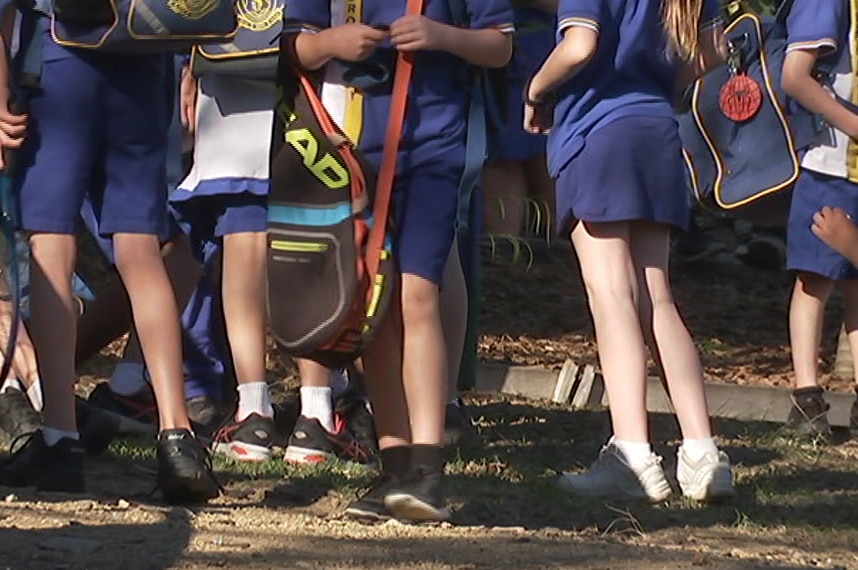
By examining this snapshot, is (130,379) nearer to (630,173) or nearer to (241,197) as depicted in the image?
(241,197)

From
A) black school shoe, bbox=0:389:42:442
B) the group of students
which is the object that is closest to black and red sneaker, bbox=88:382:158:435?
the group of students

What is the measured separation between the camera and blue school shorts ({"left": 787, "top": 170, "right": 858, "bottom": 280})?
7.70 metres

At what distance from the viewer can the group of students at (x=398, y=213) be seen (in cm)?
537

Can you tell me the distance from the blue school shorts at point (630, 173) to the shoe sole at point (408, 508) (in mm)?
1210

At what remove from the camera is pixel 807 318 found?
312 inches

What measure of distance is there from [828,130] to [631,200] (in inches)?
76.6

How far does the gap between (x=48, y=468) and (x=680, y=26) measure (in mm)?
2222

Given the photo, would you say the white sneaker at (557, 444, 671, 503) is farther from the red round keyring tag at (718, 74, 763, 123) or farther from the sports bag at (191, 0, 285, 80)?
the red round keyring tag at (718, 74, 763, 123)

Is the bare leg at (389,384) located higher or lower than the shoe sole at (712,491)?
higher

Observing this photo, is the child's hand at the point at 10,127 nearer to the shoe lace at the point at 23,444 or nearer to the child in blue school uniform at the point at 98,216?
the child in blue school uniform at the point at 98,216

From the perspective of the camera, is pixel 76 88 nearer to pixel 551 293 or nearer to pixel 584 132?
pixel 584 132

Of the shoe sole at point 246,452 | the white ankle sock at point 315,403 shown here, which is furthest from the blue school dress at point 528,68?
the shoe sole at point 246,452

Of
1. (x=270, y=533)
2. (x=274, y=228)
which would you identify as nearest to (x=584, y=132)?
(x=274, y=228)

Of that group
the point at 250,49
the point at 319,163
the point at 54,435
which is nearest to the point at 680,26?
the point at 250,49
